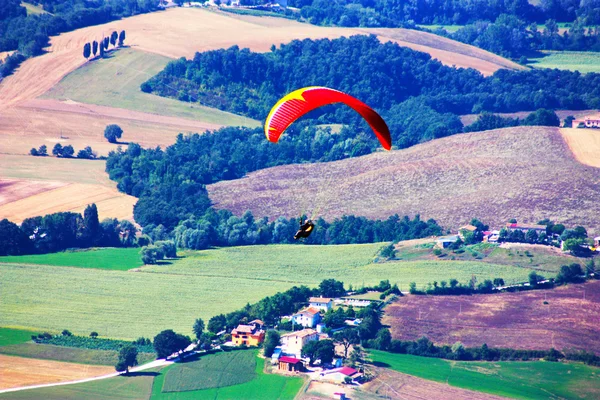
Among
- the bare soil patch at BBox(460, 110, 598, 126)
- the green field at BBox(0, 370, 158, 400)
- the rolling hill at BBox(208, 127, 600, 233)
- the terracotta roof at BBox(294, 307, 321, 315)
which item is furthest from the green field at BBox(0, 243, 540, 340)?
the bare soil patch at BBox(460, 110, 598, 126)

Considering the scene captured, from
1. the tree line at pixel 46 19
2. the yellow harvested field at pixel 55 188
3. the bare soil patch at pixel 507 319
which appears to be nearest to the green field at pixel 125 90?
the tree line at pixel 46 19

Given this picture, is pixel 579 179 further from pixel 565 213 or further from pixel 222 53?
pixel 222 53

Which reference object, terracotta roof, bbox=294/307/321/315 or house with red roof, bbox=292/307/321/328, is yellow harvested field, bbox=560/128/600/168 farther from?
house with red roof, bbox=292/307/321/328

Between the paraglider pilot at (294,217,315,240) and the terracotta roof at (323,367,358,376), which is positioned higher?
the paraglider pilot at (294,217,315,240)

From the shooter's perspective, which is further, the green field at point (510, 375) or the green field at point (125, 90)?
the green field at point (125, 90)

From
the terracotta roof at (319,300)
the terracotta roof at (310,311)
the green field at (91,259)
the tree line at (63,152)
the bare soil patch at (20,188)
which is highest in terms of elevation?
the tree line at (63,152)

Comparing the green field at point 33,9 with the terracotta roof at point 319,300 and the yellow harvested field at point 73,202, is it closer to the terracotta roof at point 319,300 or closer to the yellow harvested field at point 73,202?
the yellow harvested field at point 73,202

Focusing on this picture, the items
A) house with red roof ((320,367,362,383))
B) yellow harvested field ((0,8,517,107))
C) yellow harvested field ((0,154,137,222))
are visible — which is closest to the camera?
house with red roof ((320,367,362,383))

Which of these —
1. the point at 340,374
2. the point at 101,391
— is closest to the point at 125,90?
the point at 101,391
